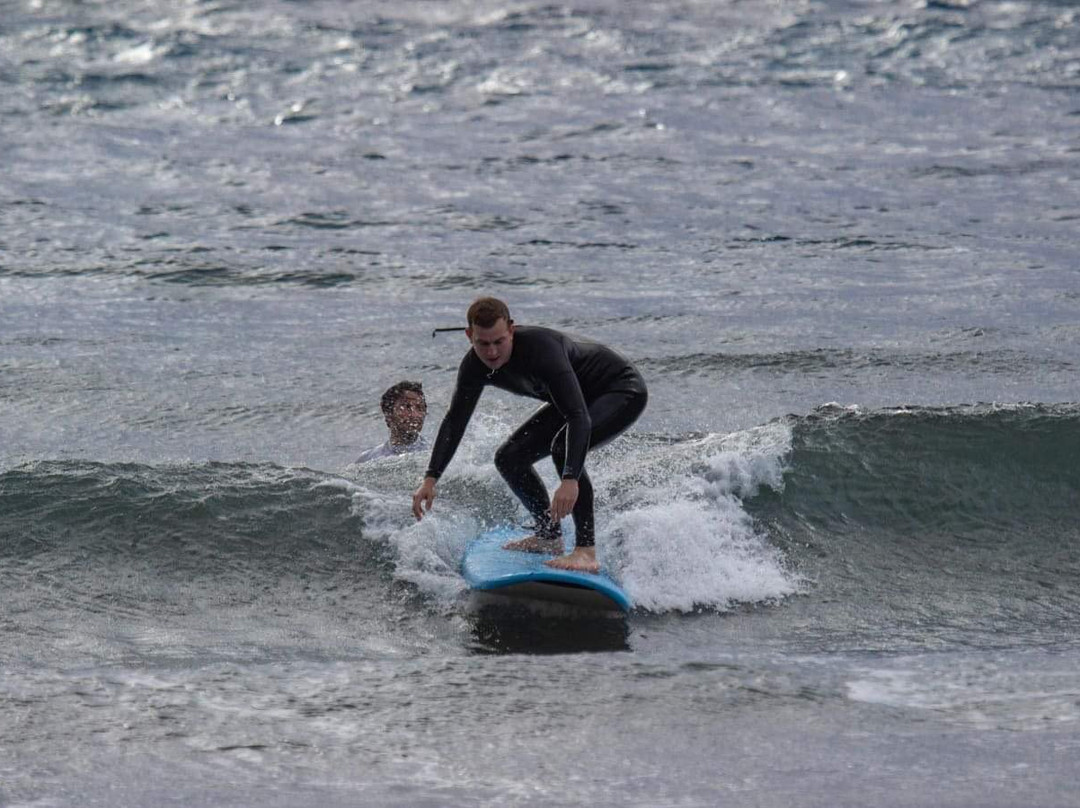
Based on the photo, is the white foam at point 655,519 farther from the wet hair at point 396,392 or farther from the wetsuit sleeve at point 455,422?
the wetsuit sleeve at point 455,422

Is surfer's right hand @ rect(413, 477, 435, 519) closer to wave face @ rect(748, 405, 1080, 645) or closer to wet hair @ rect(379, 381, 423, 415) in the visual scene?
wave face @ rect(748, 405, 1080, 645)

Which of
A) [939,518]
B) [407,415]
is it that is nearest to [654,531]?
[939,518]

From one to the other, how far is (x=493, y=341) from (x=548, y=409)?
828 millimetres

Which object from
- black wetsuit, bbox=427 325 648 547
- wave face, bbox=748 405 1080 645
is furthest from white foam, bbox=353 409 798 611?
black wetsuit, bbox=427 325 648 547

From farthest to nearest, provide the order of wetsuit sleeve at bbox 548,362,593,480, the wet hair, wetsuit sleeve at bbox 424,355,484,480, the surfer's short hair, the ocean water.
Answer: the wet hair
wetsuit sleeve at bbox 424,355,484,480
wetsuit sleeve at bbox 548,362,593,480
the surfer's short hair
the ocean water

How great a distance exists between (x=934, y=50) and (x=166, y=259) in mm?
20659

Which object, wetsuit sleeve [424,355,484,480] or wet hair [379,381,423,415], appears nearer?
wetsuit sleeve [424,355,484,480]

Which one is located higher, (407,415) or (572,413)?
(572,413)

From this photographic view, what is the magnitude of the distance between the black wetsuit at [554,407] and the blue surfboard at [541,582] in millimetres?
243

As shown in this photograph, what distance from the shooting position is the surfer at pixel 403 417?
35.0 ft

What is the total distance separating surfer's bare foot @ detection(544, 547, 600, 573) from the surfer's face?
47.0 inches

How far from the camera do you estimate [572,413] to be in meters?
7.61

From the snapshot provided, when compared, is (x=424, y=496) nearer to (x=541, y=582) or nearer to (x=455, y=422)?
(x=455, y=422)

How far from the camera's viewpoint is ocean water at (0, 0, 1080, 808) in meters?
6.26
